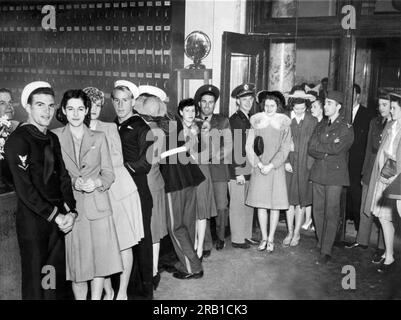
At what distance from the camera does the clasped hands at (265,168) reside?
3.77m

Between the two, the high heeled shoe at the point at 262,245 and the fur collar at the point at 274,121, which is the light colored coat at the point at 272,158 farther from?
the high heeled shoe at the point at 262,245

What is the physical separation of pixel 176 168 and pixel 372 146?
5.77 feet

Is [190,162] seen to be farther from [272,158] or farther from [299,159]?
[299,159]

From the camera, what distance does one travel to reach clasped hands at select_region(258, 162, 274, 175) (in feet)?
12.4

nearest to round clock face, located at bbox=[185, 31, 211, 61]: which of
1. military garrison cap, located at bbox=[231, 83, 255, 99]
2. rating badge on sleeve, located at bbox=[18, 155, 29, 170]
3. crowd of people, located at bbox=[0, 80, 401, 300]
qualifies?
crowd of people, located at bbox=[0, 80, 401, 300]

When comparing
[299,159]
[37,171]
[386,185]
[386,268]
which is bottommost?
[386,268]

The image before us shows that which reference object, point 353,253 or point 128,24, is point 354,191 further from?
point 128,24

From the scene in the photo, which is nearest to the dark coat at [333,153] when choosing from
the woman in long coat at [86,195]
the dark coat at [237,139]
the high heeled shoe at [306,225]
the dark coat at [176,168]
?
the dark coat at [237,139]

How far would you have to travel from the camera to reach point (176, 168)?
315cm

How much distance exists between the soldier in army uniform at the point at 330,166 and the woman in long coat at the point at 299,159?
0.20 metres

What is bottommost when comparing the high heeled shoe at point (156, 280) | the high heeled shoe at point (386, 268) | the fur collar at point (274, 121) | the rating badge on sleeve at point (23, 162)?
the high heeled shoe at point (386, 268)

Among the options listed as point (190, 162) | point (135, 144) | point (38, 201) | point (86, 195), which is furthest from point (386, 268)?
point (38, 201)

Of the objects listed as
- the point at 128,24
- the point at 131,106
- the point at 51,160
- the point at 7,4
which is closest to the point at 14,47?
the point at 7,4

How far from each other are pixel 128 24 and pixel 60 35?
0.96 m
